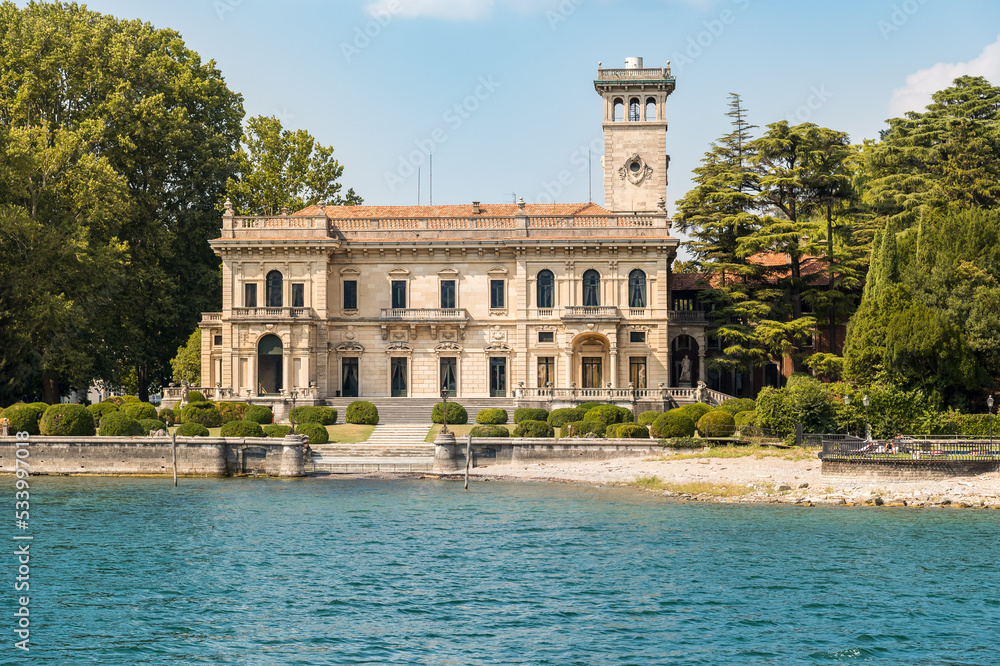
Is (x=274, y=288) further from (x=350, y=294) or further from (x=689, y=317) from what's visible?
(x=689, y=317)


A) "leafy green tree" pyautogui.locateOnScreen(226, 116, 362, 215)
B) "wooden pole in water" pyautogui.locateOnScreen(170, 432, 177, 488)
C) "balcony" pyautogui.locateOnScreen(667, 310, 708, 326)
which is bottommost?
"wooden pole in water" pyautogui.locateOnScreen(170, 432, 177, 488)

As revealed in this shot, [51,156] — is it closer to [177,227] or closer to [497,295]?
[177,227]

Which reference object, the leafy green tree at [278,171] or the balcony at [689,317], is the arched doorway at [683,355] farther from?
the leafy green tree at [278,171]

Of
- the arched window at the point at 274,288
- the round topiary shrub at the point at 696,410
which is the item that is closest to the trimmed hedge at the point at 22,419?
the arched window at the point at 274,288

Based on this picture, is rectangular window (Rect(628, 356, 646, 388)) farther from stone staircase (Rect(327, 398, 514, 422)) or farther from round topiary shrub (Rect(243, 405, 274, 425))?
round topiary shrub (Rect(243, 405, 274, 425))

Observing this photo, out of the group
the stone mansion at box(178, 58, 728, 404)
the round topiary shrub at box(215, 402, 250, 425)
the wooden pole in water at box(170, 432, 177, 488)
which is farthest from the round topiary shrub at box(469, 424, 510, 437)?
the round topiary shrub at box(215, 402, 250, 425)

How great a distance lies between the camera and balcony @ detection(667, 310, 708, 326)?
55031mm

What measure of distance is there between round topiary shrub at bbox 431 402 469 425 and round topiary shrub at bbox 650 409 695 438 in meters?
9.53

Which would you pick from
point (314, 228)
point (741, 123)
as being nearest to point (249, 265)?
point (314, 228)

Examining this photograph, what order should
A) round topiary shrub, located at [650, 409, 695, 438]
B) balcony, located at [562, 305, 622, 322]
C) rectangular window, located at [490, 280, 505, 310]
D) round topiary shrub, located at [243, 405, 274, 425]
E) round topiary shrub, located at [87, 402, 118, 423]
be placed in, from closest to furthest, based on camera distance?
round topiary shrub, located at [650, 409, 695, 438], round topiary shrub, located at [87, 402, 118, 423], round topiary shrub, located at [243, 405, 274, 425], balcony, located at [562, 305, 622, 322], rectangular window, located at [490, 280, 505, 310]

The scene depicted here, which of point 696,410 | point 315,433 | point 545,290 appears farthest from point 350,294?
point 696,410

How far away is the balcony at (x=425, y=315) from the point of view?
52844 millimetres

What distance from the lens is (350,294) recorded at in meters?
53.9

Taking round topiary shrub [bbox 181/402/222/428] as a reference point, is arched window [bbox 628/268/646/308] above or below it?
above
